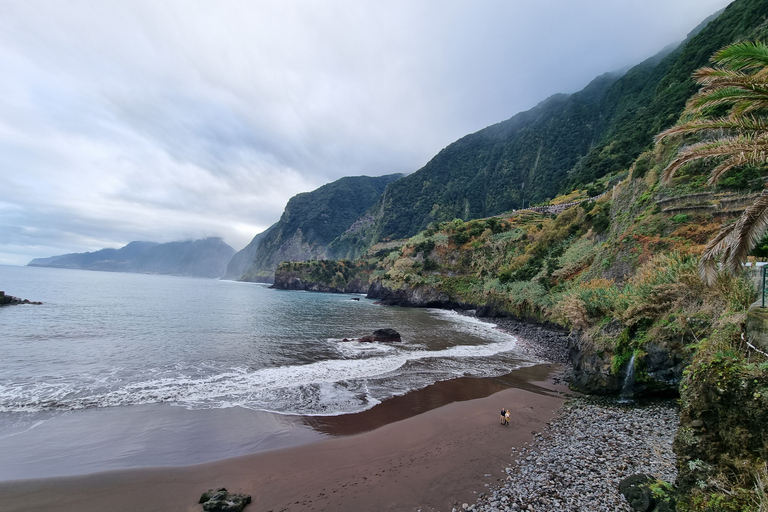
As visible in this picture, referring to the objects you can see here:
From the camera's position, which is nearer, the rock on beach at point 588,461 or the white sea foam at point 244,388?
the rock on beach at point 588,461

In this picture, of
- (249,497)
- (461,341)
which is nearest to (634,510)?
(249,497)

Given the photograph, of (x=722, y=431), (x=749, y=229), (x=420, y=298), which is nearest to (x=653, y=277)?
(x=749, y=229)

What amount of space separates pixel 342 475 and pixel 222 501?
2.58m

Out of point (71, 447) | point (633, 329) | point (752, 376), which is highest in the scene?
point (752, 376)

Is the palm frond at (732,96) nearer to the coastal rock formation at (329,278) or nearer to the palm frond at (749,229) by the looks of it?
the palm frond at (749,229)

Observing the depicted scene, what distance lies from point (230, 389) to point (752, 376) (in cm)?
1473

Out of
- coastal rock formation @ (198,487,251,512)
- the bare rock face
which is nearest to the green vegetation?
coastal rock formation @ (198,487,251,512)

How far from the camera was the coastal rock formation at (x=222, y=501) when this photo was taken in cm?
609

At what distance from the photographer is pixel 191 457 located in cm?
806

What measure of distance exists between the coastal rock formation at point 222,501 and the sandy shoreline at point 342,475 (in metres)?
0.22

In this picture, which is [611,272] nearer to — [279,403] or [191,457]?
[279,403]

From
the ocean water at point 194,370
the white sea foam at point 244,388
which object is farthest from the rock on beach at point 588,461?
the white sea foam at point 244,388

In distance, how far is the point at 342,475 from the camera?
735 centimetres

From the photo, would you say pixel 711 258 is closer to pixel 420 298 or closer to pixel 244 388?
pixel 244 388
